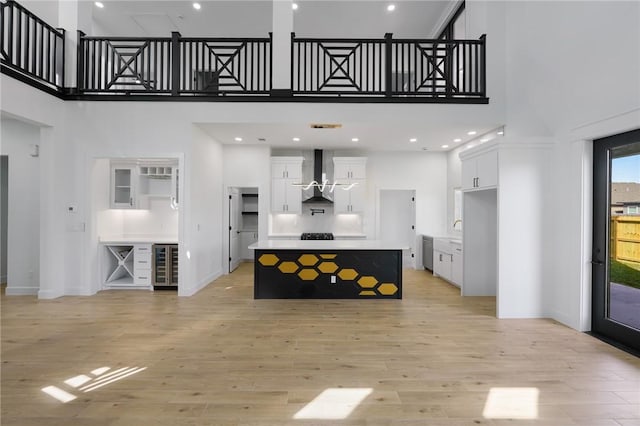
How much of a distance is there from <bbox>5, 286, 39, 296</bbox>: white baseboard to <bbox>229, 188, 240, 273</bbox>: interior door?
3.57 m

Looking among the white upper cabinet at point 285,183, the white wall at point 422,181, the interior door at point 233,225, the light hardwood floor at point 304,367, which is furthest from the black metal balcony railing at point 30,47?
the white wall at point 422,181

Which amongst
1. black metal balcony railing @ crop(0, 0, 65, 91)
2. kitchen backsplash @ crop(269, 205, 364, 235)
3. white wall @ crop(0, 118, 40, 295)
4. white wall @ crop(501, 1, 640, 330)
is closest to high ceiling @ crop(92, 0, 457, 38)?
black metal balcony railing @ crop(0, 0, 65, 91)

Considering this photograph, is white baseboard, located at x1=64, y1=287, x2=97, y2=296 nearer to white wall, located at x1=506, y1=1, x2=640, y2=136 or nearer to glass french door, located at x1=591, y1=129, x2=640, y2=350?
glass french door, located at x1=591, y1=129, x2=640, y2=350

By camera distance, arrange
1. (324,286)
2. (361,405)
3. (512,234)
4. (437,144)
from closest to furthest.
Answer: (361,405), (512,234), (324,286), (437,144)

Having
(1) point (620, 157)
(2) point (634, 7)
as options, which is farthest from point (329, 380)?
(2) point (634, 7)

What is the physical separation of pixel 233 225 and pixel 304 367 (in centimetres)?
567

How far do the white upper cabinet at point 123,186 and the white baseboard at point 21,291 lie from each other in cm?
188

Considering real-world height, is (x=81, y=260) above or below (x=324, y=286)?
above

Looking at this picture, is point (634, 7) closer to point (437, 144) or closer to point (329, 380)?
point (437, 144)

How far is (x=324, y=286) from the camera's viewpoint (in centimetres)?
538

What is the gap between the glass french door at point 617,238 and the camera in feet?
11.1

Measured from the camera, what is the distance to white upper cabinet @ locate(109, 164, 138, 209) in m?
6.05

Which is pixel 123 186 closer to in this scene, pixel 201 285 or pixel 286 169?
pixel 201 285

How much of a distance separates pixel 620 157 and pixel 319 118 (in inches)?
157
